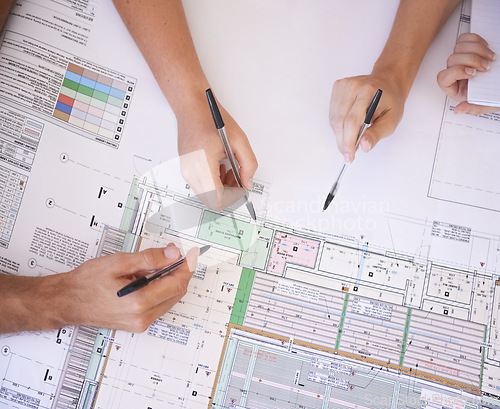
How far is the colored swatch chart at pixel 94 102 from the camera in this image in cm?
115

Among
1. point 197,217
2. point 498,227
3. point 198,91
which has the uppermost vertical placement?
point 198,91

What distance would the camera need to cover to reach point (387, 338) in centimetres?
106

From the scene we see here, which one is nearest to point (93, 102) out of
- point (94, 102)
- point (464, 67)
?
point (94, 102)

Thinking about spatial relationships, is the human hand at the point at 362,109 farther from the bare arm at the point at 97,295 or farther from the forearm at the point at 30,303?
the forearm at the point at 30,303

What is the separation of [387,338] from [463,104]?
1.97 ft

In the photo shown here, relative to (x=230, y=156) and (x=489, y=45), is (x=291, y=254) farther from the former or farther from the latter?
(x=489, y=45)

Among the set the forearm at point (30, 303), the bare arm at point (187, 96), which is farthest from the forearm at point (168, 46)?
the forearm at point (30, 303)

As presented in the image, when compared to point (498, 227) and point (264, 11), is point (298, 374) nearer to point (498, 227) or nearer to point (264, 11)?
point (498, 227)

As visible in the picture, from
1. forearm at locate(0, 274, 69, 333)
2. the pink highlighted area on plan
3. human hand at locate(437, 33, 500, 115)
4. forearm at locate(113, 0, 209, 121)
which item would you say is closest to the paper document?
human hand at locate(437, 33, 500, 115)

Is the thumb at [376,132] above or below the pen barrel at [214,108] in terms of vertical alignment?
above

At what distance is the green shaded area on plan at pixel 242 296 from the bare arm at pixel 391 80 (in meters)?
0.36

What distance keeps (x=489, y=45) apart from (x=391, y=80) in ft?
0.88

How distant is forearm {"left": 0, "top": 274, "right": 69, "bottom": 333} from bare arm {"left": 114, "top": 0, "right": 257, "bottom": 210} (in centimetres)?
41

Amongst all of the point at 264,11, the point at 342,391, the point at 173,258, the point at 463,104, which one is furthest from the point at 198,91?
the point at 342,391
